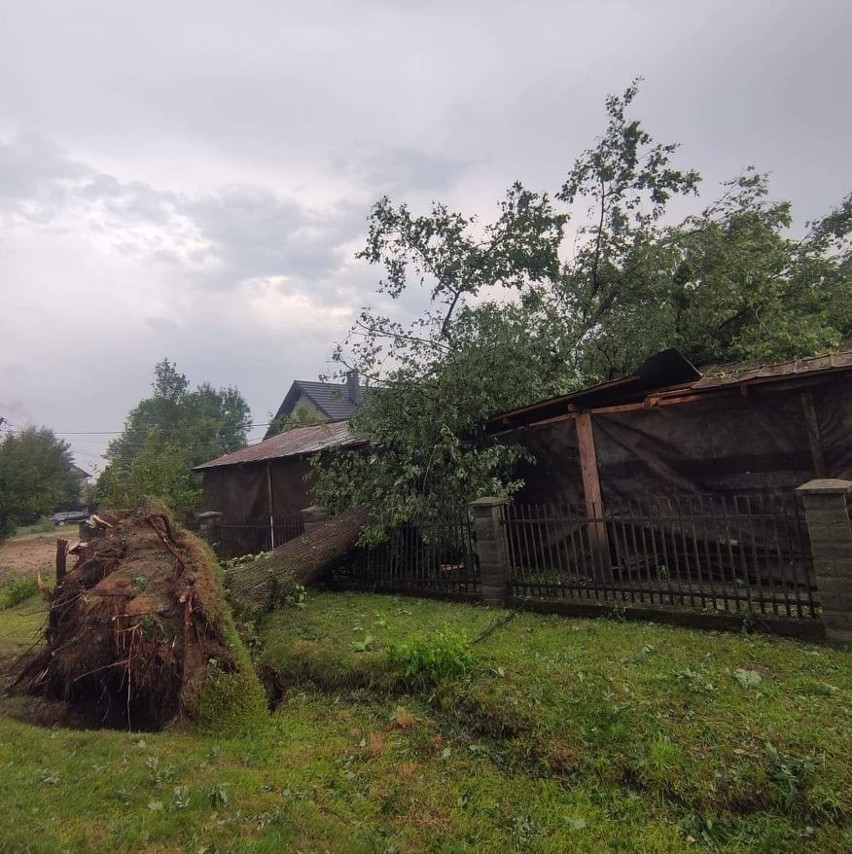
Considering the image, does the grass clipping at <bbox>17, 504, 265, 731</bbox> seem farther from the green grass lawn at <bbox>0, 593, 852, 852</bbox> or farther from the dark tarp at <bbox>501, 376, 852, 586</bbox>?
the dark tarp at <bbox>501, 376, 852, 586</bbox>

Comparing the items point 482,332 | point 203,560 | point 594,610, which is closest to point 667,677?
point 594,610

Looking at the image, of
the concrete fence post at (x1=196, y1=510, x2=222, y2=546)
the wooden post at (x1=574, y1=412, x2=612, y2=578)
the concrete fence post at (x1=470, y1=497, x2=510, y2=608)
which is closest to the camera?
the concrete fence post at (x1=470, y1=497, x2=510, y2=608)

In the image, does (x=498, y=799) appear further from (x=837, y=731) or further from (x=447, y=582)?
(x=447, y=582)

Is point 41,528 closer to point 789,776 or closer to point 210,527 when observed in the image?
point 210,527

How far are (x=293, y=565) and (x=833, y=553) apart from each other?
5732mm

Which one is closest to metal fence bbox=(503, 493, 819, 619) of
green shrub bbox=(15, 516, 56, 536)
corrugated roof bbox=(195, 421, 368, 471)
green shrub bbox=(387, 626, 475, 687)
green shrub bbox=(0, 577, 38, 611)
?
green shrub bbox=(387, 626, 475, 687)

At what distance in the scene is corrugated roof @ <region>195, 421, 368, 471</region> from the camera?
398 inches

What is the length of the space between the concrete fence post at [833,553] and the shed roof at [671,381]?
1.95m

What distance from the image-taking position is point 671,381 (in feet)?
21.1

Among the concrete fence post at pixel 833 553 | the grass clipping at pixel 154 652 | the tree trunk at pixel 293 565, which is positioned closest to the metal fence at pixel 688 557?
the concrete fence post at pixel 833 553

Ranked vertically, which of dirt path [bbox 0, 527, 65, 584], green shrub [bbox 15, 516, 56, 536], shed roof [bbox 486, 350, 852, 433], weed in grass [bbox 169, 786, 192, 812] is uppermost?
shed roof [bbox 486, 350, 852, 433]

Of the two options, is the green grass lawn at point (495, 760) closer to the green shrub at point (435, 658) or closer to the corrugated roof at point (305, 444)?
the green shrub at point (435, 658)

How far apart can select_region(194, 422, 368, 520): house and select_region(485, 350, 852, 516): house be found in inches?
172

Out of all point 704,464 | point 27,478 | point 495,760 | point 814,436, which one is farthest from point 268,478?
point 27,478
